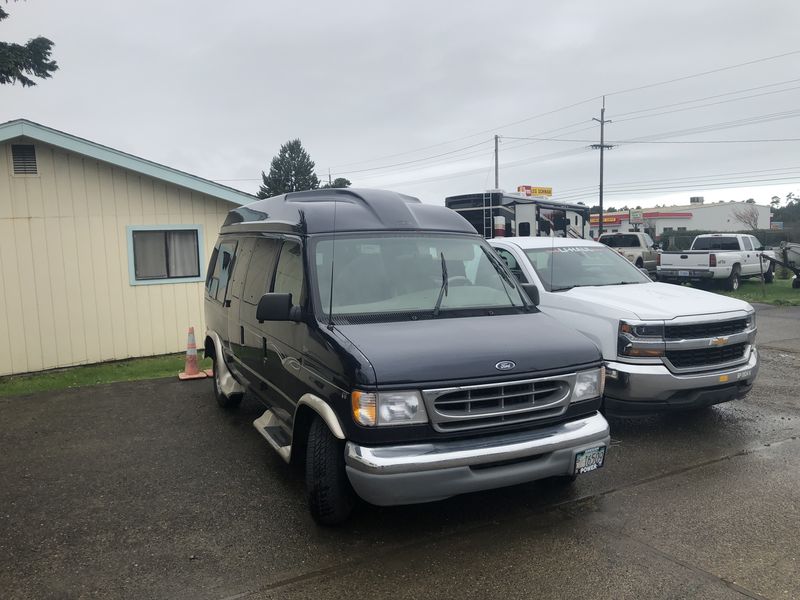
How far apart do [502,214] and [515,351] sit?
1326cm

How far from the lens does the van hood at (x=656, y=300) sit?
5816 mm

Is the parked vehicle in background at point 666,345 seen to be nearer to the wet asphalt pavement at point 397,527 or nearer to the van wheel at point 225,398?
the wet asphalt pavement at point 397,527

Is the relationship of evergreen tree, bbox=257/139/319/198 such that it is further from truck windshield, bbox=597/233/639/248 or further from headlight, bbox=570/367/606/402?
headlight, bbox=570/367/606/402

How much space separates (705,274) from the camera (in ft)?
63.4

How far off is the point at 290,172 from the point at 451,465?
74823 mm

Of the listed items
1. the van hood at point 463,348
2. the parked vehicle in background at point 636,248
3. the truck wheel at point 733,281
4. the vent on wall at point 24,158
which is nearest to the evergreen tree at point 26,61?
the vent on wall at point 24,158

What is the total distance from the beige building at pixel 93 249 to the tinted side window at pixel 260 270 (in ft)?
20.2

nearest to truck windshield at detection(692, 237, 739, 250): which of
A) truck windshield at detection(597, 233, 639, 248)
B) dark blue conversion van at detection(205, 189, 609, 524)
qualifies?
truck windshield at detection(597, 233, 639, 248)

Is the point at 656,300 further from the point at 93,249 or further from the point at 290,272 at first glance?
the point at 93,249

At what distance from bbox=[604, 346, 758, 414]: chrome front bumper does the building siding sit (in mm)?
8420

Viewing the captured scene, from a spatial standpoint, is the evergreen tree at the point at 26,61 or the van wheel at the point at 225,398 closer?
the van wheel at the point at 225,398

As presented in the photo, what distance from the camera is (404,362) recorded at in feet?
11.9

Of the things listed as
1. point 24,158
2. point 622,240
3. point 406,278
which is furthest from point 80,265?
point 622,240

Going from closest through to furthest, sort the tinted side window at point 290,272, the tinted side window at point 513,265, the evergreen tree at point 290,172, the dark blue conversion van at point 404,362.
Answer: the dark blue conversion van at point 404,362 → the tinted side window at point 290,272 → the tinted side window at point 513,265 → the evergreen tree at point 290,172
